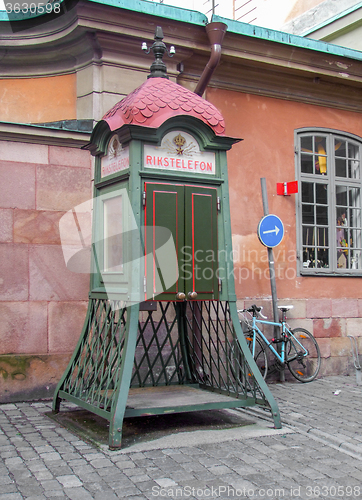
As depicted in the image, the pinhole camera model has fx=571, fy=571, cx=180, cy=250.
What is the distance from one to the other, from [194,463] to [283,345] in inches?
152

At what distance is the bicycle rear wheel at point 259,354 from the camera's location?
25.6 ft

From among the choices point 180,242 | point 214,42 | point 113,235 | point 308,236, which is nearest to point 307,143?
point 308,236

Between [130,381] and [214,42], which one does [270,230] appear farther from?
[130,381]

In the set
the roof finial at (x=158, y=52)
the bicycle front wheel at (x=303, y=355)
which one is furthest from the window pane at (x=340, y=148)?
the roof finial at (x=158, y=52)

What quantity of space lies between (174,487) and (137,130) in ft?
9.73

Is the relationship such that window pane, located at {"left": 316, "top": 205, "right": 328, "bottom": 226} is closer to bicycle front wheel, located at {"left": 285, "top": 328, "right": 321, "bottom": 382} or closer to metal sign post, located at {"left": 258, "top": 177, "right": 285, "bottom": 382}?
metal sign post, located at {"left": 258, "top": 177, "right": 285, "bottom": 382}

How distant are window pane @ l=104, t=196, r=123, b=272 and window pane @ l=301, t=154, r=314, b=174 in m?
4.14

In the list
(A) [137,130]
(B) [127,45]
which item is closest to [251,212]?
(B) [127,45]

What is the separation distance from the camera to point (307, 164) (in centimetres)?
882

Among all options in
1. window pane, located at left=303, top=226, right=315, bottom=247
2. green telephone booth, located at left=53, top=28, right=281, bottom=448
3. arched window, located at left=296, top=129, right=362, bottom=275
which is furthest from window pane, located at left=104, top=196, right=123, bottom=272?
window pane, located at left=303, top=226, right=315, bottom=247

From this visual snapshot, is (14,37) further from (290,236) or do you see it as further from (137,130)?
(290,236)

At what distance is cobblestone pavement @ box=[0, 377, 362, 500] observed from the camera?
3734 mm

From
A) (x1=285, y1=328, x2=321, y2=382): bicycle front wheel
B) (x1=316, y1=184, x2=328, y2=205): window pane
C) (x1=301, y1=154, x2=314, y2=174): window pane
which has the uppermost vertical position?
(x1=301, y1=154, x2=314, y2=174): window pane

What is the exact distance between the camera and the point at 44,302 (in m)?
6.64
